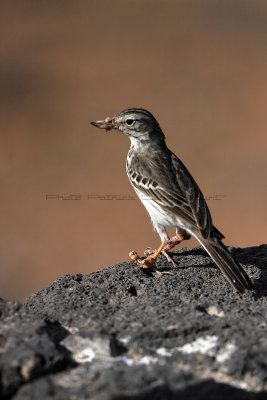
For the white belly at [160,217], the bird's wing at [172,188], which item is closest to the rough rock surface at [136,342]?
the bird's wing at [172,188]

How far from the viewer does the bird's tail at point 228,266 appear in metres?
4.90

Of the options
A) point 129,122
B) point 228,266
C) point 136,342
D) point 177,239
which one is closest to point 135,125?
point 129,122

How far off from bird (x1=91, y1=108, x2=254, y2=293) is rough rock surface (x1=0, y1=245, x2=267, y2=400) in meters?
0.60

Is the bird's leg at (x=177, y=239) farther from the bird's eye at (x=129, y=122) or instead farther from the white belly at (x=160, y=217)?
the bird's eye at (x=129, y=122)

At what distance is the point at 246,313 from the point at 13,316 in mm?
1769

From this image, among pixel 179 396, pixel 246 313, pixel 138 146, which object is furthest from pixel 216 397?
pixel 138 146

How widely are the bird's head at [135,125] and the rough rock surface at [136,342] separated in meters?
2.83

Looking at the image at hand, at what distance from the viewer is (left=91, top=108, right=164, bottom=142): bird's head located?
736cm

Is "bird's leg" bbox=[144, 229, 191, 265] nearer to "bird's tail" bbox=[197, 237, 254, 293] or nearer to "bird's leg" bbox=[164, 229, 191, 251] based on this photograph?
"bird's leg" bbox=[164, 229, 191, 251]

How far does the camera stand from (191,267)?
5746mm

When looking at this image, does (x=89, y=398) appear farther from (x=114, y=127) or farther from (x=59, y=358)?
(x=114, y=127)

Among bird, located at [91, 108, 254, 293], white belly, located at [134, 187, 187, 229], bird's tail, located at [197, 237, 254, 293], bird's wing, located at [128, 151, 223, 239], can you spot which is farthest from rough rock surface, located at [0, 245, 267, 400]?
white belly, located at [134, 187, 187, 229]

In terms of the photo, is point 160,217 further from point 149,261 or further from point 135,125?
point 135,125

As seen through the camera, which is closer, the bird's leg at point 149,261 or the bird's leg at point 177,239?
the bird's leg at point 149,261
